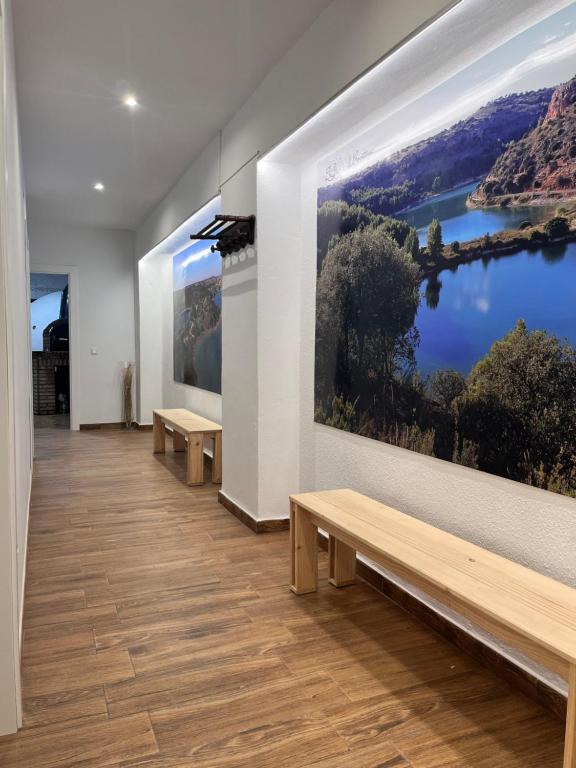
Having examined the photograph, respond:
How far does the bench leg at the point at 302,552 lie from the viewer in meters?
3.01

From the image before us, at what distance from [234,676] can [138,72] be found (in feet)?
11.4

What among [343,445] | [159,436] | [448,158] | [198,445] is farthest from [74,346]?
[448,158]

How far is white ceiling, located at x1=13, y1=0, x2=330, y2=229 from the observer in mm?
2982

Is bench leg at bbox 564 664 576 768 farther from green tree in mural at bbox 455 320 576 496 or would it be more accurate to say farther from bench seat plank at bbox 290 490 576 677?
green tree in mural at bbox 455 320 576 496

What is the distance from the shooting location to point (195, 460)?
536 centimetres

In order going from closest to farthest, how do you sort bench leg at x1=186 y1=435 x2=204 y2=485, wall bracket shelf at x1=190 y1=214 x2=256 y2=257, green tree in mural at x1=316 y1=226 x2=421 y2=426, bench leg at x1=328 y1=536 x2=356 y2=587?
green tree in mural at x1=316 y1=226 x2=421 y2=426 < bench leg at x1=328 y1=536 x2=356 y2=587 < wall bracket shelf at x1=190 y1=214 x2=256 y2=257 < bench leg at x1=186 y1=435 x2=204 y2=485

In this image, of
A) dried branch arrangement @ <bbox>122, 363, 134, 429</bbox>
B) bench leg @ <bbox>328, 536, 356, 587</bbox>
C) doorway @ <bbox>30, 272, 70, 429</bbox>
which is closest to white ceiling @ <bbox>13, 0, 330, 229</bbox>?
bench leg @ <bbox>328, 536, 356, 587</bbox>

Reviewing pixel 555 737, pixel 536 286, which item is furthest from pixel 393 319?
pixel 555 737

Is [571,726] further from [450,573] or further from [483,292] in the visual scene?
[483,292]

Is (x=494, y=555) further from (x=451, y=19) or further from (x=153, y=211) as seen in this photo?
(x=153, y=211)

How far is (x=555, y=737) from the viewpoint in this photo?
6.29ft

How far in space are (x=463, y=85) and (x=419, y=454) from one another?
166 centimetres

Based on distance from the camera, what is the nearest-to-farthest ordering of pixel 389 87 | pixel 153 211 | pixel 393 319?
1. pixel 389 87
2. pixel 393 319
3. pixel 153 211

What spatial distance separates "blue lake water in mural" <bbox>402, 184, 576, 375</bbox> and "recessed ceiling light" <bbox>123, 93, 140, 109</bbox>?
2.28 meters
